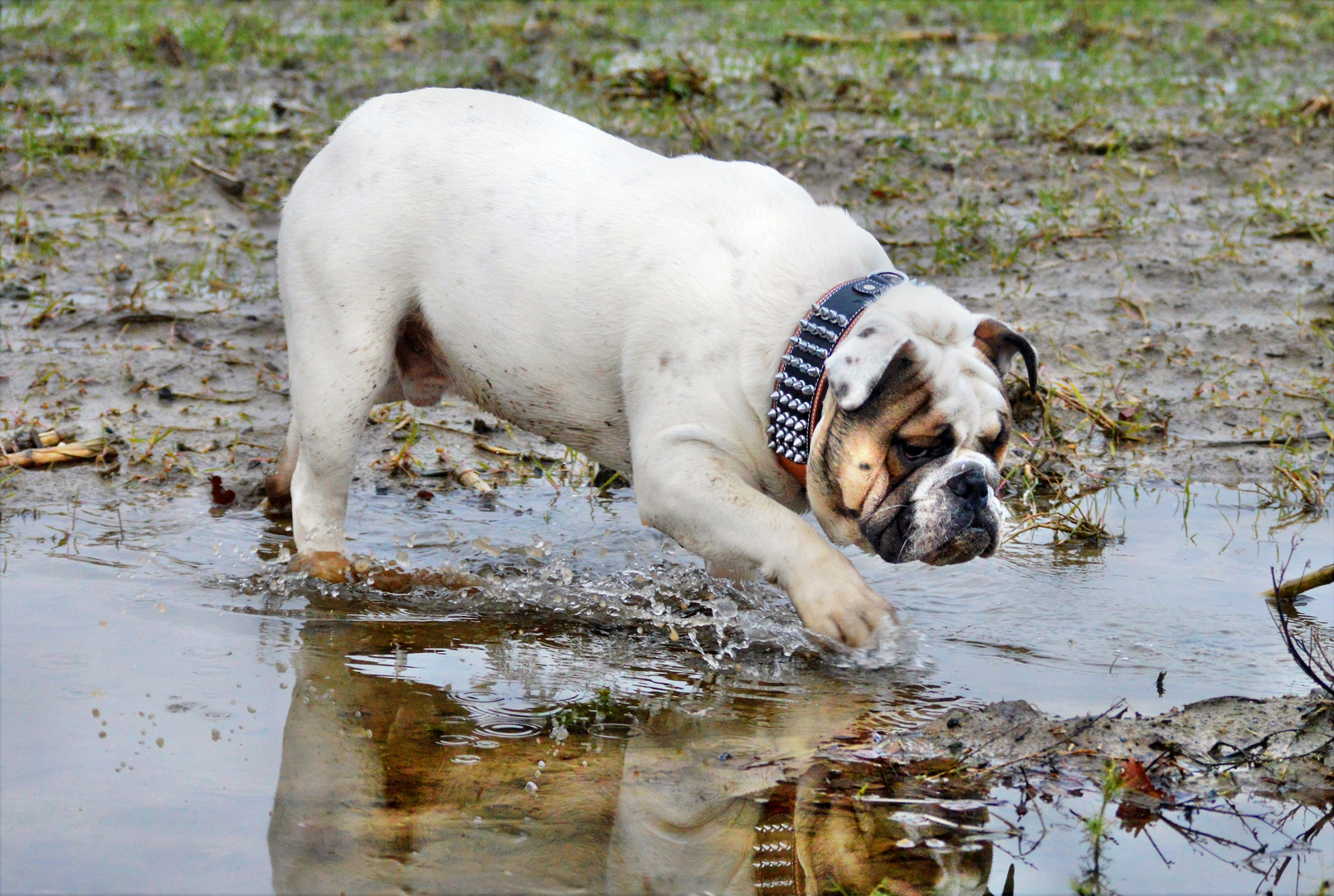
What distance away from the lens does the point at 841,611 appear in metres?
3.42

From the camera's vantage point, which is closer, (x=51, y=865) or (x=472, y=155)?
(x=51, y=865)

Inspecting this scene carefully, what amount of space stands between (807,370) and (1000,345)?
0.61 m

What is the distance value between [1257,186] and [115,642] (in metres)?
6.35

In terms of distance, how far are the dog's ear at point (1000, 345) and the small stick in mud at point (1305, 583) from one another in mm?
944

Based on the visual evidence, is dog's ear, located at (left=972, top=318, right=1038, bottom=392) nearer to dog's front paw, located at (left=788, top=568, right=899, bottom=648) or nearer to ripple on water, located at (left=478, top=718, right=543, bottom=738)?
dog's front paw, located at (left=788, top=568, right=899, bottom=648)

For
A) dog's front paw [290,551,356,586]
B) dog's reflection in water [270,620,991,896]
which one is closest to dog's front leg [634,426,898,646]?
dog's reflection in water [270,620,991,896]

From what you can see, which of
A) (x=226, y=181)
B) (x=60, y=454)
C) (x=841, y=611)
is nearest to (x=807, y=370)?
(x=841, y=611)

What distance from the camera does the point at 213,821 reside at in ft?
Result: 8.94

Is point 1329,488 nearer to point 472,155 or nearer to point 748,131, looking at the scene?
point 472,155

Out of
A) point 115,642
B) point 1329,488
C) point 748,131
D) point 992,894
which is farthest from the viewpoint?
point 748,131

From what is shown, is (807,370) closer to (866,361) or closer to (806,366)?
(806,366)

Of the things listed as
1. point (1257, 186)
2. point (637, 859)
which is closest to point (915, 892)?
point (637, 859)

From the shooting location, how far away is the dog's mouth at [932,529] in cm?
333

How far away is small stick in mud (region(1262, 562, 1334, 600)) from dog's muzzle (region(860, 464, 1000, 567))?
1000 mm
